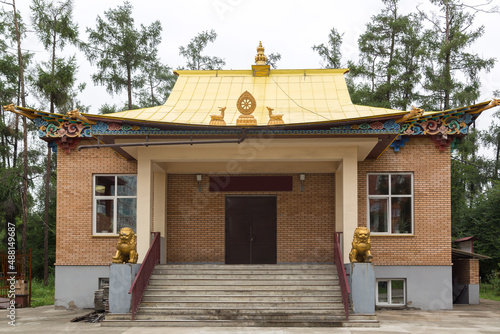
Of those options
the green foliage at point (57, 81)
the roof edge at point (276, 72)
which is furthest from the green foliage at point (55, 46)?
the roof edge at point (276, 72)

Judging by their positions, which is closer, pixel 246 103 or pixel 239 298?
pixel 239 298

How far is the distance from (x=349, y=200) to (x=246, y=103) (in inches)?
139

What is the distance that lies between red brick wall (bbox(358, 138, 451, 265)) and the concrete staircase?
2.50 meters

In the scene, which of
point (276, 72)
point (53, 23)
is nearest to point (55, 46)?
point (53, 23)

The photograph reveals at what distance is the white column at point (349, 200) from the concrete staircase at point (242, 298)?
3.29 ft

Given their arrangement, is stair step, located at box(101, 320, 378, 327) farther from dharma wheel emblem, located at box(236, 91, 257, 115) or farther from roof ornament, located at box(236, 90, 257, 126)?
dharma wheel emblem, located at box(236, 91, 257, 115)

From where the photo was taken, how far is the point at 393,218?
58.9ft

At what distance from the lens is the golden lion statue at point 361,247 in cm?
1446

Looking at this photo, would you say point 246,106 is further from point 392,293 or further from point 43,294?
point 43,294

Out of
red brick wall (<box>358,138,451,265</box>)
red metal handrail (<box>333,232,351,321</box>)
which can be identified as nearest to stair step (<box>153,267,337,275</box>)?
red metal handrail (<box>333,232,351,321</box>)

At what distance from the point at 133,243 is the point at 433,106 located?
23.6 m

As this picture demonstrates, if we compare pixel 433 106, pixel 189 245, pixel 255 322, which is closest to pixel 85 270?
Answer: pixel 189 245

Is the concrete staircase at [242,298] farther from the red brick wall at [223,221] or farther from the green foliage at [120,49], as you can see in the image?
the green foliage at [120,49]

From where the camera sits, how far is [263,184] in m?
19.1
